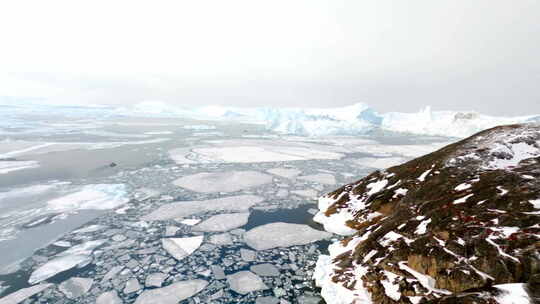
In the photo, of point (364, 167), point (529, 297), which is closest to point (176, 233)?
point (529, 297)

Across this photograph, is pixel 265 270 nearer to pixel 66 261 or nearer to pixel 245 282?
pixel 245 282

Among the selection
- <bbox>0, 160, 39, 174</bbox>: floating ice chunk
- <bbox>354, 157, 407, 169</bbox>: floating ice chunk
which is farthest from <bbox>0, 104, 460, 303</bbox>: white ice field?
<bbox>354, 157, 407, 169</bbox>: floating ice chunk

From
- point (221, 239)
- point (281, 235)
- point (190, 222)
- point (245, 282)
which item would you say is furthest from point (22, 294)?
point (281, 235)

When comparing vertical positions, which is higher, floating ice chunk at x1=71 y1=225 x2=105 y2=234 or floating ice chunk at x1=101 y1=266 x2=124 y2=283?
floating ice chunk at x1=101 y1=266 x2=124 y2=283

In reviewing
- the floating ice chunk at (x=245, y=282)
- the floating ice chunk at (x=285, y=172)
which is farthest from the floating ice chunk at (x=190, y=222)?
the floating ice chunk at (x=285, y=172)

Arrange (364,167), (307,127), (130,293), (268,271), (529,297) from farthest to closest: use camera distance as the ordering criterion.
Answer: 1. (307,127)
2. (364,167)
3. (268,271)
4. (130,293)
5. (529,297)

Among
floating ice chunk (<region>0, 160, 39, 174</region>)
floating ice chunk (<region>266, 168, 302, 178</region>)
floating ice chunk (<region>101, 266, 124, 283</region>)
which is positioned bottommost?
floating ice chunk (<region>0, 160, 39, 174</region>)

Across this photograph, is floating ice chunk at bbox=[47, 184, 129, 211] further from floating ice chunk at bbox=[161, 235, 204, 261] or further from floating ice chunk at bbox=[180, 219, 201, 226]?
floating ice chunk at bbox=[161, 235, 204, 261]

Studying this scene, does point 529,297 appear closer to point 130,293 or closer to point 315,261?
point 315,261
